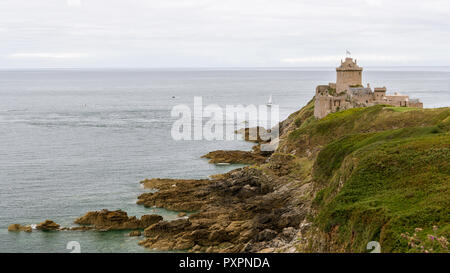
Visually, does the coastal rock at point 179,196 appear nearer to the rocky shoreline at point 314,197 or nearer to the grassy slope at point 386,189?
the rocky shoreline at point 314,197

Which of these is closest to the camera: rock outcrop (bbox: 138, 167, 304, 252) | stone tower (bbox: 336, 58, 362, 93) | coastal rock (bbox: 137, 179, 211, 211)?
rock outcrop (bbox: 138, 167, 304, 252)

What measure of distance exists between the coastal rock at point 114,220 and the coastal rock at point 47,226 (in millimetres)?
1961

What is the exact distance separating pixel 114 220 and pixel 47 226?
204 inches

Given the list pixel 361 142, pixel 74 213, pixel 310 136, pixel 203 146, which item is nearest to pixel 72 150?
pixel 203 146

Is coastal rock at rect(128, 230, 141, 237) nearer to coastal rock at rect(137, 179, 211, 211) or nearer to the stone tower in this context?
coastal rock at rect(137, 179, 211, 211)

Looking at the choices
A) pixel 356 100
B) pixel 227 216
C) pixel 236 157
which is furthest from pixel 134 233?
pixel 356 100

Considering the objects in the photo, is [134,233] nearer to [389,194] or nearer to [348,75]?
[389,194]

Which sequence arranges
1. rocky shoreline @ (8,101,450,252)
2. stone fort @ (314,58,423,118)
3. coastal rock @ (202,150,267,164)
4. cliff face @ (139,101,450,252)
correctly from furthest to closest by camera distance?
coastal rock @ (202,150,267,164) < stone fort @ (314,58,423,118) < rocky shoreline @ (8,101,450,252) < cliff face @ (139,101,450,252)

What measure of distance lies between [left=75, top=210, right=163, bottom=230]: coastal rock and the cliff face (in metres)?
2.19

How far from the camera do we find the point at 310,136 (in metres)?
55.7

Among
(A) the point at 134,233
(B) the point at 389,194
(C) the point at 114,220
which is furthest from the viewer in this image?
(C) the point at 114,220

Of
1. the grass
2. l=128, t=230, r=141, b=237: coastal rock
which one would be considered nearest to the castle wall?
the grass

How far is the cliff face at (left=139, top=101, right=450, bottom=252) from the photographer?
69.3 ft

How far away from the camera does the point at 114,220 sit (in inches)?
1598
